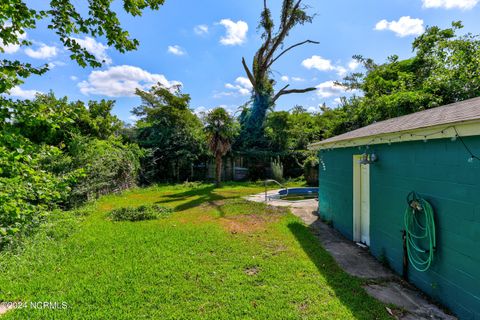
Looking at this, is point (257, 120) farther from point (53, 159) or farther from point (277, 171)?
point (53, 159)

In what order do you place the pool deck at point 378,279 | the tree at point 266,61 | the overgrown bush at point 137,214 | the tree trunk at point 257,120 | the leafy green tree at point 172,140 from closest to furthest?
1. the pool deck at point 378,279
2. the overgrown bush at point 137,214
3. the leafy green tree at point 172,140
4. the tree trunk at point 257,120
5. the tree at point 266,61

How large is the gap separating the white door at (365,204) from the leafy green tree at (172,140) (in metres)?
12.5

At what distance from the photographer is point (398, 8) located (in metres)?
11.3

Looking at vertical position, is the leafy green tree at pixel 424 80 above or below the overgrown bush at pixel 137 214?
above

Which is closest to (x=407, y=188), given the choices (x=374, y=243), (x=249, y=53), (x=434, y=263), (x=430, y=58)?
(x=434, y=263)

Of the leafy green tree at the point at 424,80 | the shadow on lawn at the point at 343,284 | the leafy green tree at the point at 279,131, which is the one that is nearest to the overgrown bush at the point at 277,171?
the leafy green tree at the point at 279,131

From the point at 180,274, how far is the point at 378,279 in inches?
122

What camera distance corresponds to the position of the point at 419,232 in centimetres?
349

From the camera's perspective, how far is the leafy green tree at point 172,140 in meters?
16.8

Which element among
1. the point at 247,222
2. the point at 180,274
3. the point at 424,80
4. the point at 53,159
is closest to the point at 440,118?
the point at 180,274

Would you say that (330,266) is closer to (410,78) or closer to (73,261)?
(73,261)

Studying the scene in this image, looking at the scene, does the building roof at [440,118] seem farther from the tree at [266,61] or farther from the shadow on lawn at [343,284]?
the tree at [266,61]

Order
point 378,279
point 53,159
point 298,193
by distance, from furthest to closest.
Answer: point 298,193 → point 53,159 → point 378,279

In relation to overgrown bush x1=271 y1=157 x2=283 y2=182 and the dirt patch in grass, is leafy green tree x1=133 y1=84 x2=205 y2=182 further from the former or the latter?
the dirt patch in grass
